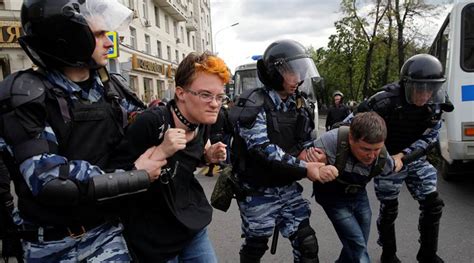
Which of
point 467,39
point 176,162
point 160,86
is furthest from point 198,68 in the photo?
point 160,86

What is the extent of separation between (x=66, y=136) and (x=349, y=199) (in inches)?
77.1

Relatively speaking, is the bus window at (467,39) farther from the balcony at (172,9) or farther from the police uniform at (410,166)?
the balcony at (172,9)

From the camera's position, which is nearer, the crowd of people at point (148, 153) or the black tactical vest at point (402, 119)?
the crowd of people at point (148, 153)

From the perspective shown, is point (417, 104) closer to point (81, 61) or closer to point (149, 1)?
point (81, 61)

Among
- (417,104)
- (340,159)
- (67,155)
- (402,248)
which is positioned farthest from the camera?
(402,248)

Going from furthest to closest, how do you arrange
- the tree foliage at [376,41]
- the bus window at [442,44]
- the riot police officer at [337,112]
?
the tree foliage at [376,41], the riot police officer at [337,112], the bus window at [442,44]

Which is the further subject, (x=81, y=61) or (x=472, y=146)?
(x=472, y=146)

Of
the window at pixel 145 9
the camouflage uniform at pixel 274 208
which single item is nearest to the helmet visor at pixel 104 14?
the camouflage uniform at pixel 274 208

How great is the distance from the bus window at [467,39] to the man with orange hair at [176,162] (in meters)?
4.67

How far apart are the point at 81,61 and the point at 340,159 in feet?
5.43

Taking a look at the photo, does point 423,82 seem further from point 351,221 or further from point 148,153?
point 148,153

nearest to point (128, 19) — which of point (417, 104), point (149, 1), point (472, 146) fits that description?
point (417, 104)

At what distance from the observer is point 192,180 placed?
6.53 feet

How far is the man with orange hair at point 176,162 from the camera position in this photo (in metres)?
1.74
